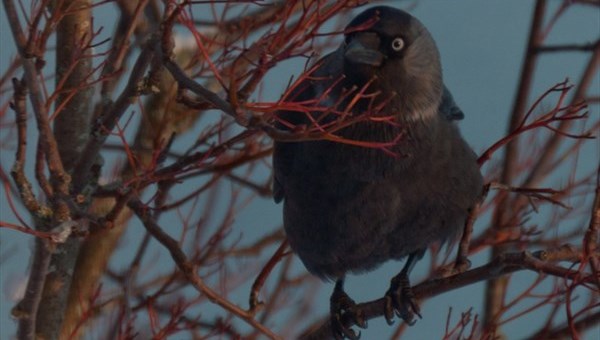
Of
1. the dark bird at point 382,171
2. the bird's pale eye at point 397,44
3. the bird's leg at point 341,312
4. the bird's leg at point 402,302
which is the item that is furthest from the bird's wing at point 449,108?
the bird's leg at point 341,312

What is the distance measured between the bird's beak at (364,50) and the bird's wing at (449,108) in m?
0.52

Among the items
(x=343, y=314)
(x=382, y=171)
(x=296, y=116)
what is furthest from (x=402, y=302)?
(x=296, y=116)

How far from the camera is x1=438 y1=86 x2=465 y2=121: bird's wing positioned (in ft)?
13.5

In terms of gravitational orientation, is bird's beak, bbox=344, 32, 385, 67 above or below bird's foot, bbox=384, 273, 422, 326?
above

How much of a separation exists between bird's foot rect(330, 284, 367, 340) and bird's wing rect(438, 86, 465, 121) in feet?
2.87

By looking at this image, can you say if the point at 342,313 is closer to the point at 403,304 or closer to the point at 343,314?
the point at 343,314

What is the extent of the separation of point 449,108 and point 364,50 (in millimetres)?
731

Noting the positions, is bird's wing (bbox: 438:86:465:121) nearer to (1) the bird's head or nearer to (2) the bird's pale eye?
(1) the bird's head

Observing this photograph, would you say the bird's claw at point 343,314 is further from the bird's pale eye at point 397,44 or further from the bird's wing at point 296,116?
the bird's pale eye at point 397,44

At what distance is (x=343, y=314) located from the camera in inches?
158

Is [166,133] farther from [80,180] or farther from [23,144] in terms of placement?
[23,144]

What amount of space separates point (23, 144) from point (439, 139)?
1.71 meters

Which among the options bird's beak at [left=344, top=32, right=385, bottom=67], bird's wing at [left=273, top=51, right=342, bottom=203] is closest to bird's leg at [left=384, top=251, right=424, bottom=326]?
bird's wing at [left=273, top=51, right=342, bottom=203]

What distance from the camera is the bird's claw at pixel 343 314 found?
384cm
